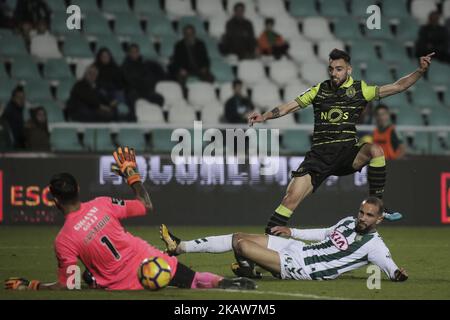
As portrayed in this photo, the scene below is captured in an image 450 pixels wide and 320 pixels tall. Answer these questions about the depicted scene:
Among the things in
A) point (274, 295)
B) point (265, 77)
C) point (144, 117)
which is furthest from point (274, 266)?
point (265, 77)

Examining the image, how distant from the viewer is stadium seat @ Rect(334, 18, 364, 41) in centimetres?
2250

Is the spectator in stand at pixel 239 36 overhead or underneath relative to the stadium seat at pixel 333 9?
underneath

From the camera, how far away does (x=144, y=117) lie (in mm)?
19484

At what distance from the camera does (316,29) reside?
22547 millimetres

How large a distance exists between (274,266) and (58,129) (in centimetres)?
775

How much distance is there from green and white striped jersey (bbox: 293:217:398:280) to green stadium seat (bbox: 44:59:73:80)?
10.4 meters

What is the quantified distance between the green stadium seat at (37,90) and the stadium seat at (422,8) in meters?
8.53

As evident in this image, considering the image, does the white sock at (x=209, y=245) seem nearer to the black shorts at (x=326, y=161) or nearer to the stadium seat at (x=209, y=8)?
the black shorts at (x=326, y=161)

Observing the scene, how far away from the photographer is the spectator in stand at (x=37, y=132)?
1741 centimetres

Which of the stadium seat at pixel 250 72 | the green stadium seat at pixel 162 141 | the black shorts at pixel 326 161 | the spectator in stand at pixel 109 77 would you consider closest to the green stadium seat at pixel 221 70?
the stadium seat at pixel 250 72

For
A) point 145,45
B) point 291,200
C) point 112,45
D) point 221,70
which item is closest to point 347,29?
point 221,70

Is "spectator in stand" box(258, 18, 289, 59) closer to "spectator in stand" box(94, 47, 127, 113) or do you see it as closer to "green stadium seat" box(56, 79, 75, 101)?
"spectator in stand" box(94, 47, 127, 113)

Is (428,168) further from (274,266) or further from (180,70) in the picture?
(274,266)

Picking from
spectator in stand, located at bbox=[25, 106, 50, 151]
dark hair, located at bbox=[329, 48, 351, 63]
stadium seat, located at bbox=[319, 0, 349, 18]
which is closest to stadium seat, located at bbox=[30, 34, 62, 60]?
spectator in stand, located at bbox=[25, 106, 50, 151]
